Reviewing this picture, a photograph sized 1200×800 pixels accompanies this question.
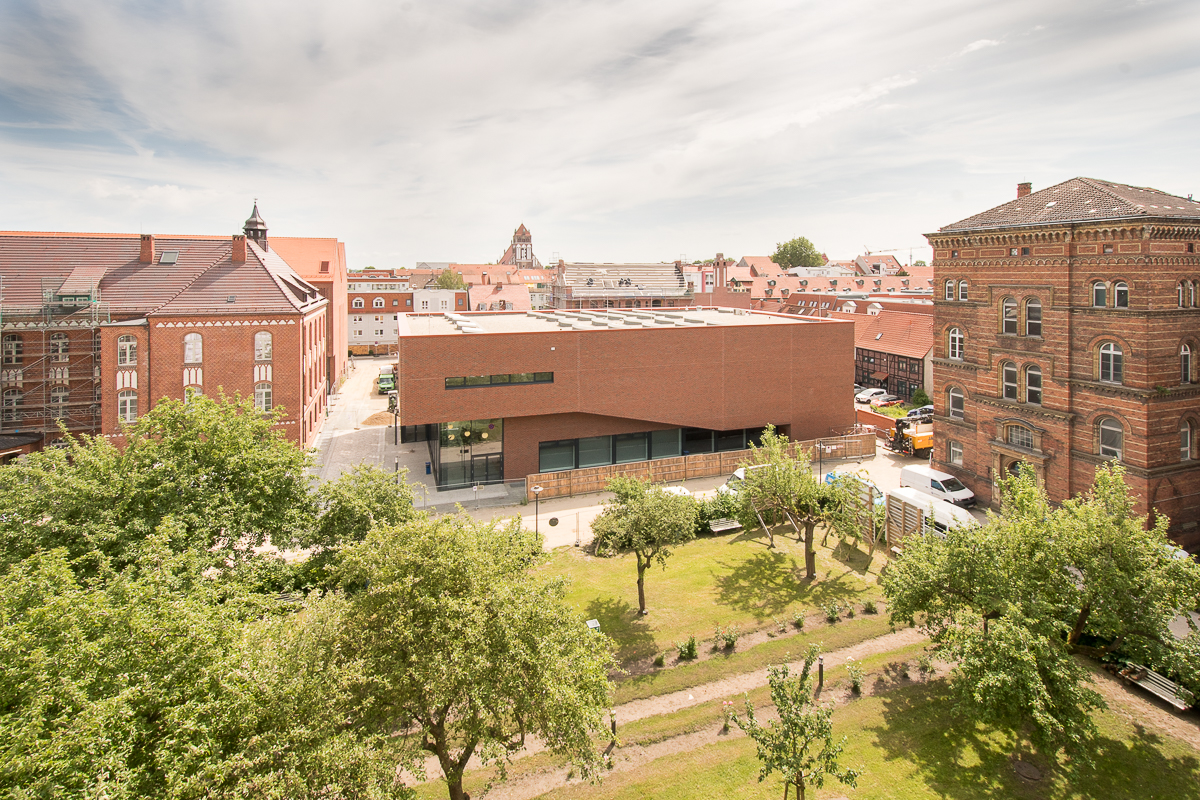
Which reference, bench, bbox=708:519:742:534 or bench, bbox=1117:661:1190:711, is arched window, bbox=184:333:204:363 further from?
bench, bbox=1117:661:1190:711

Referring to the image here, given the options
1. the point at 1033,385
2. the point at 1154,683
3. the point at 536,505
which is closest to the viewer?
the point at 1154,683

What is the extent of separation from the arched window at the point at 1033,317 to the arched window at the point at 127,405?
4417cm

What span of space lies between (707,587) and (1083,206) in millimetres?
20366

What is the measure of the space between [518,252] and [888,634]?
608ft

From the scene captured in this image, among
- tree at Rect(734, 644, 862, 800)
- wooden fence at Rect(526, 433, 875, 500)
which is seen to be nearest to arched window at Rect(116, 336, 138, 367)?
wooden fence at Rect(526, 433, 875, 500)

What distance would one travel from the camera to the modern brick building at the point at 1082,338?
886 inches

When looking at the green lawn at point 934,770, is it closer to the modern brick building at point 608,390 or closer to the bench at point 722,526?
the bench at point 722,526

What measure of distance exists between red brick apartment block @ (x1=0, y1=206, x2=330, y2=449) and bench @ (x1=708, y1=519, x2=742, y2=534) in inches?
952

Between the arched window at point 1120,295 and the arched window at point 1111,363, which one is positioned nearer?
the arched window at point 1120,295

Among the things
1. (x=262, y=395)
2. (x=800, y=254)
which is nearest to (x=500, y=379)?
(x=262, y=395)

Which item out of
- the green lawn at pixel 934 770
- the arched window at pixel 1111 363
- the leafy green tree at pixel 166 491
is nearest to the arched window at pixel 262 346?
the leafy green tree at pixel 166 491

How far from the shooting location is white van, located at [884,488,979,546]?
24.3 metres

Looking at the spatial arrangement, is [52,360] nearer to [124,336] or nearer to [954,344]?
[124,336]

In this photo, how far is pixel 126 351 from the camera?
34781 mm
